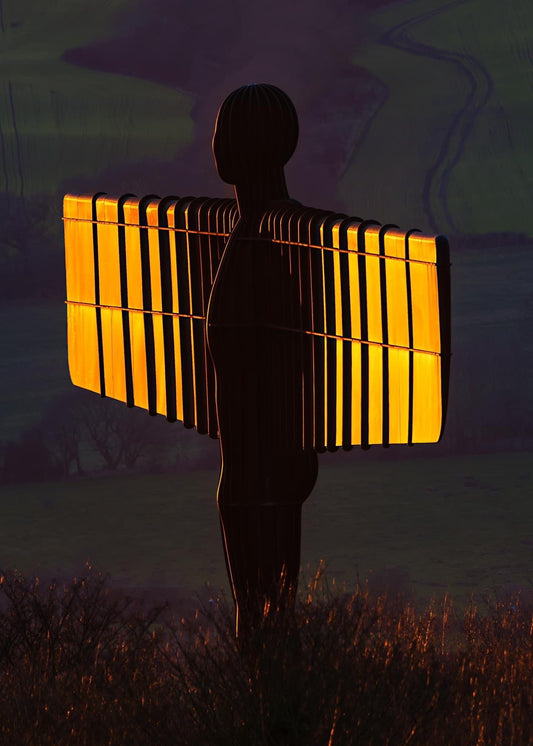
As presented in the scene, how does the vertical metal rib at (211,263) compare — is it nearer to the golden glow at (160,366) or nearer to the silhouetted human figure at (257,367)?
the silhouetted human figure at (257,367)

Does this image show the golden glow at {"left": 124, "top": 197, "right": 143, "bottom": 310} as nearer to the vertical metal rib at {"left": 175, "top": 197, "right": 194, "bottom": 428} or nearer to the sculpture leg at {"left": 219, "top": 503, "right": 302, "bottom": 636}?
the vertical metal rib at {"left": 175, "top": 197, "right": 194, "bottom": 428}

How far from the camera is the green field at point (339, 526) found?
69125 millimetres

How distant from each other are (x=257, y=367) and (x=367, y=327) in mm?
794

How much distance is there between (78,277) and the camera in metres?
7.77

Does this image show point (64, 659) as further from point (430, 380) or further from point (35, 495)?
point (35, 495)

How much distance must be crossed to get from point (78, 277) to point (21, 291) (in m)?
84.1

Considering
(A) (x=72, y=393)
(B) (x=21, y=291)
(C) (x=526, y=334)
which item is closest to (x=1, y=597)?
(A) (x=72, y=393)

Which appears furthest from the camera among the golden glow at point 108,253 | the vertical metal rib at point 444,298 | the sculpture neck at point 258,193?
the golden glow at point 108,253

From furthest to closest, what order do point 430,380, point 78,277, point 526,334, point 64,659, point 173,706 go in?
point 526,334, point 64,659, point 78,277, point 173,706, point 430,380

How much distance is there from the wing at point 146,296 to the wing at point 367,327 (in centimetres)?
64

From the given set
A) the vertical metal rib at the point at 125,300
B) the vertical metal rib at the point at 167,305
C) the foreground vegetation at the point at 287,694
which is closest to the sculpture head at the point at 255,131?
the vertical metal rib at the point at 167,305

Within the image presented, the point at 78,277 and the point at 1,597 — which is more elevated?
the point at 78,277

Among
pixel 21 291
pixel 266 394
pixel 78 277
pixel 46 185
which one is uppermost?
pixel 46 185

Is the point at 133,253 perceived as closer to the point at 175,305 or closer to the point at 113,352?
the point at 175,305
